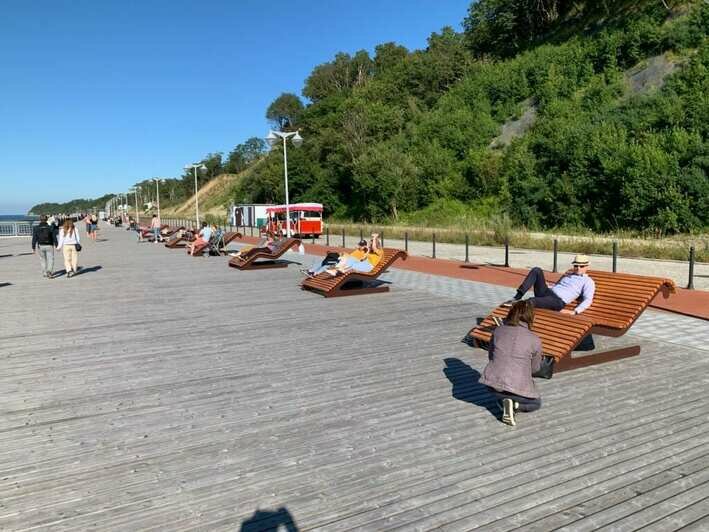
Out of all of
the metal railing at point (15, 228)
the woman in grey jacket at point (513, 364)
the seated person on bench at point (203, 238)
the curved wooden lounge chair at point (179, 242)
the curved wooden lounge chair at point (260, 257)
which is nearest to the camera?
the woman in grey jacket at point (513, 364)

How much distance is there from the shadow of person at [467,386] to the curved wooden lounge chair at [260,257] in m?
8.74

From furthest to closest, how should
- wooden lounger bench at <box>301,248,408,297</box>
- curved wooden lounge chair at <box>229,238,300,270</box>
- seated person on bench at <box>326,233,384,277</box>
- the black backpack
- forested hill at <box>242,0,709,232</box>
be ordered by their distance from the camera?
forested hill at <box>242,0,709,232</box> < curved wooden lounge chair at <box>229,238,300,270</box> < the black backpack < seated person on bench at <box>326,233,384,277</box> < wooden lounger bench at <box>301,248,408,297</box>

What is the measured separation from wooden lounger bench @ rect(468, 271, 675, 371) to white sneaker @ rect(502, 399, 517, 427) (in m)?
1.23

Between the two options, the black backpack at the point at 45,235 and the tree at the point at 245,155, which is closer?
the black backpack at the point at 45,235

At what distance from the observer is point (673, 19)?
4478 cm

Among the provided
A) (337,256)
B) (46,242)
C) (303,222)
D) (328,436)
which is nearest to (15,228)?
(303,222)

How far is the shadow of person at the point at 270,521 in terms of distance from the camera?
289 cm

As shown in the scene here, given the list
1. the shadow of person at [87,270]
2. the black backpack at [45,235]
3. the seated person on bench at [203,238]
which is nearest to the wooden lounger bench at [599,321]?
the black backpack at [45,235]

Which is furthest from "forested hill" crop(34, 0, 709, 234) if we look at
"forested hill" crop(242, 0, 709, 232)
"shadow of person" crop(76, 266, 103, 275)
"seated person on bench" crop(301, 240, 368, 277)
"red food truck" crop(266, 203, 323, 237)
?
"shadow of person" crop(76, 266, 103, 275)

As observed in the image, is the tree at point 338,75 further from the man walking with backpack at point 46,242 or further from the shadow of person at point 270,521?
the shadow of person at point 270,521

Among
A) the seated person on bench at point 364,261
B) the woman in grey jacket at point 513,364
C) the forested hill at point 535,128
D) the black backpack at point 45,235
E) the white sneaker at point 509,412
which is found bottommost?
the white sneaker at point 509,412

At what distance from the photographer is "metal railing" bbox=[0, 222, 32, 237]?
37.2 m

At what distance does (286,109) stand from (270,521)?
341 ft

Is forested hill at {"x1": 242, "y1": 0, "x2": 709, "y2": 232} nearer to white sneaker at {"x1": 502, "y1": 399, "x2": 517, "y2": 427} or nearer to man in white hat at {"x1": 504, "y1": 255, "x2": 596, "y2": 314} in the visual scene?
man in white hat at {"x1": 504, "y1": 255, "x2": 596, "y2": 314}
